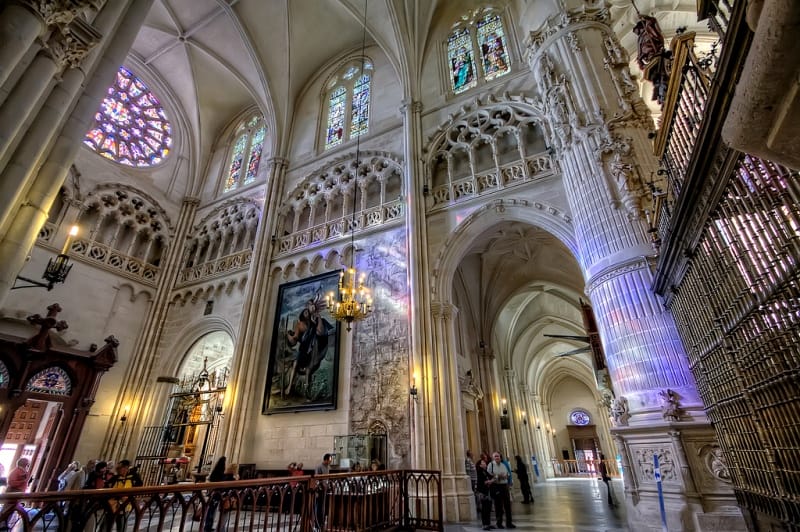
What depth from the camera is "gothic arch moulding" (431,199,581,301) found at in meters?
8.80

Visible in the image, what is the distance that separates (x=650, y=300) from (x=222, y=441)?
1032cm

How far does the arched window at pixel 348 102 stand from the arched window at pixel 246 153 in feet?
11.5

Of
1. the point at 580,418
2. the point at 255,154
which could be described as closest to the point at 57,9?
the point at 255,154

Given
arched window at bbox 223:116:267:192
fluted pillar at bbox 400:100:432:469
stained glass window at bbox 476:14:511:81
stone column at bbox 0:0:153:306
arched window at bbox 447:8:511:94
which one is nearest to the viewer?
stone column at bbox 0:0:153:306

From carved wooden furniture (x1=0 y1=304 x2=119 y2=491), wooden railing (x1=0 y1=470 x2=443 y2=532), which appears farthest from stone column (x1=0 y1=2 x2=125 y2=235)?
carved wooden furniture (x1=0 y1=304 x2=119 y2=491)

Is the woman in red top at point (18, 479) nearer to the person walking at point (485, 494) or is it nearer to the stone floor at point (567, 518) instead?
the stone floor at point (567, 518)

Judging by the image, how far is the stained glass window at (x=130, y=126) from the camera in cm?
1357

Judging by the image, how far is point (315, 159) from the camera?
13.7 m

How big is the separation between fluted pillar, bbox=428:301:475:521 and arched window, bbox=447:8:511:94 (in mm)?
7598

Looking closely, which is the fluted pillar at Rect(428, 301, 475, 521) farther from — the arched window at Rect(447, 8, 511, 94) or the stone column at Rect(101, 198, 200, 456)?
the stone column at Rect(101, 198, 200, 456)

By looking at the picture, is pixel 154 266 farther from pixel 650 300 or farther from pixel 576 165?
pixel 650 300

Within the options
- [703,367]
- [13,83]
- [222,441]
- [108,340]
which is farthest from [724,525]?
[108,340]

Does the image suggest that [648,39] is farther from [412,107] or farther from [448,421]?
[448,421]

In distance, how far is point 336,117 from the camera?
47.6ft
